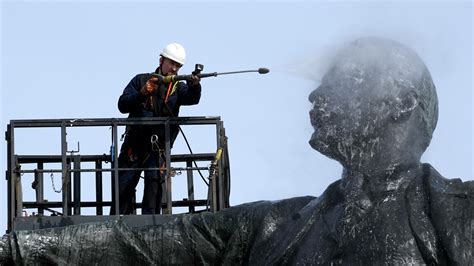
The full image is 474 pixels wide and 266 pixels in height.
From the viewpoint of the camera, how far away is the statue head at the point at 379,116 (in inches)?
1422

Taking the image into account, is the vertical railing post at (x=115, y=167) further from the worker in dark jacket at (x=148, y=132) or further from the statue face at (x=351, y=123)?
the statue face at (x=351, y=123)

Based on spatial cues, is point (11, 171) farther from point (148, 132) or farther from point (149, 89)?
point (149, 89)

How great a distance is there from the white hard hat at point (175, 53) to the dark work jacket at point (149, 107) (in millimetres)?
731

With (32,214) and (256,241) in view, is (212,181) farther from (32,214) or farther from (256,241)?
(256,241)

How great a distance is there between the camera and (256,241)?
36812 mm

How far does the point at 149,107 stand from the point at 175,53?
3.40 feet

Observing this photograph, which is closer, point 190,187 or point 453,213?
point 453,213

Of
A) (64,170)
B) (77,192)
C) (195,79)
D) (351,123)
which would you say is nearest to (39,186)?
(77,192)

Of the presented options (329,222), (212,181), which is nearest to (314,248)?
(329,222)

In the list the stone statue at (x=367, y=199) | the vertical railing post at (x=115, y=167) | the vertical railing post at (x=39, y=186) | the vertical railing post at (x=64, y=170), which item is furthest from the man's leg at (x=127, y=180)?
the stone statue at (x=367, y=199)

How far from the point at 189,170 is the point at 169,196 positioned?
668 millimetres

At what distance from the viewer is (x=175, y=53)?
4525cm

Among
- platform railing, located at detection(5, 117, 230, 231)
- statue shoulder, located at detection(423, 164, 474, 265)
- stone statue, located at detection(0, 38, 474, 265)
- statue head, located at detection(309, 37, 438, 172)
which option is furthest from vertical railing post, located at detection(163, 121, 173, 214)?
statue shoulder, located at detection(423, 164, 474, 265)

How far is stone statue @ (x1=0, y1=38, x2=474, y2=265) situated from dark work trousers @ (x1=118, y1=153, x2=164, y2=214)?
7441 mm
